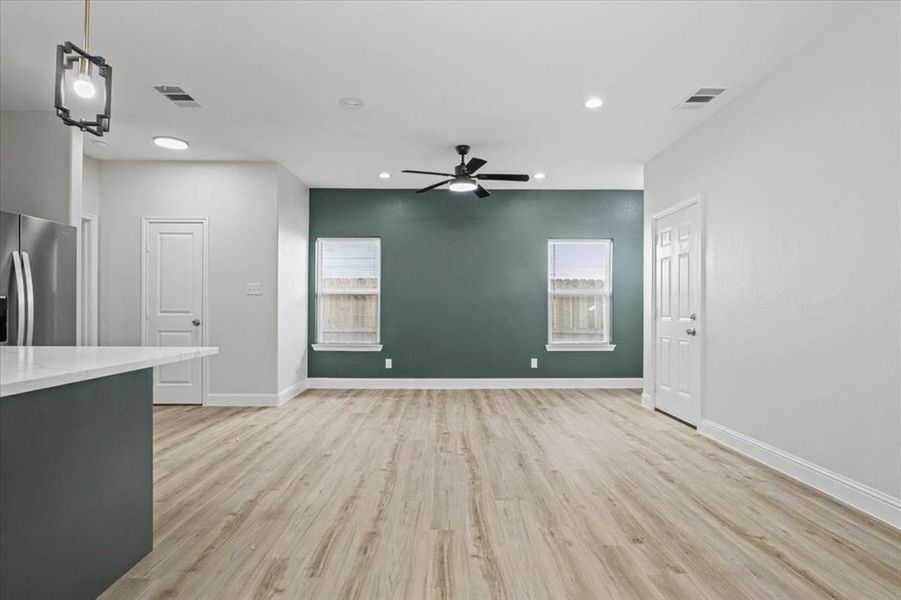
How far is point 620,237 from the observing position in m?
6.82

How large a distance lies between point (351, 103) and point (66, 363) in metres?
2.91

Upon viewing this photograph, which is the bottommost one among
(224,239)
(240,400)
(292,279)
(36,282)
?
(240,400)

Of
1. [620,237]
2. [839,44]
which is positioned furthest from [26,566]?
[620,237]

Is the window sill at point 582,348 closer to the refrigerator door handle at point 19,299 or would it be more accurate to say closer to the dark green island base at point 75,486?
the dark green island base at point 75,486

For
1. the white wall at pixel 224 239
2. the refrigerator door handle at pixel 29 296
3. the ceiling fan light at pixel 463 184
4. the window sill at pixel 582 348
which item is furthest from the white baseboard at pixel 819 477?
the refrigerator door handle at pixel 29 296

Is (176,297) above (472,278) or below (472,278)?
below

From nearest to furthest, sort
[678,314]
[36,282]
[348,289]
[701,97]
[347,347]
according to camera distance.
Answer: [36,282]
[701,97]
[678,314]
[347,347]
[348,289]

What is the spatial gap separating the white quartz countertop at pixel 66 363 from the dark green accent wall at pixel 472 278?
4.74m

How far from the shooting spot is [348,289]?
6.82m

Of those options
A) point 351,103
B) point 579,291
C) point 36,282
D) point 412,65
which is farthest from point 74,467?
point 579,291

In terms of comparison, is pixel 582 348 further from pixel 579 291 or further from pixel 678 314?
pixel 678 314

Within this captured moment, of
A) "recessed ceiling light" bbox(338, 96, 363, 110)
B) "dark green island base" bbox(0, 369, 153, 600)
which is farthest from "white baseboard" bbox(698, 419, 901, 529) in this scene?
"recessed ceiling light" bbox(338, 96, 363, 110)

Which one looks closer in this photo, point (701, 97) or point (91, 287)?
point (701, 97)

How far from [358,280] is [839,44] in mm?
5511
